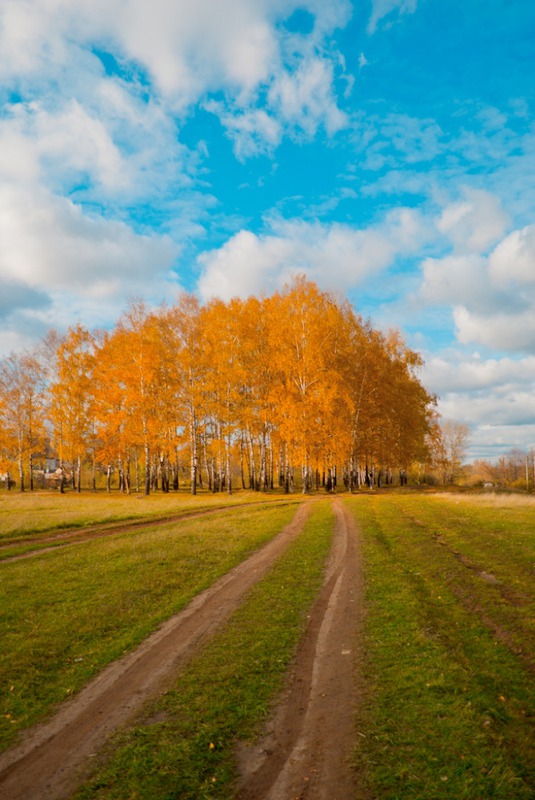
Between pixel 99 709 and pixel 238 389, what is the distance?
123 ft

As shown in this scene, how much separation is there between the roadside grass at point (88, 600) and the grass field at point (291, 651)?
43 mm

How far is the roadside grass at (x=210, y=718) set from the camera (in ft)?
16.1

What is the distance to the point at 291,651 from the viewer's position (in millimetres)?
8133

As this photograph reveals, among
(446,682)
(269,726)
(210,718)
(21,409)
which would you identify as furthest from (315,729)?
(21,409)

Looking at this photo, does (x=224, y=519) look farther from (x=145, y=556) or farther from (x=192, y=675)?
(x=192, y=675)

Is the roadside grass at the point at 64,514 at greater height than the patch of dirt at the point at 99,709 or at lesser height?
lesser

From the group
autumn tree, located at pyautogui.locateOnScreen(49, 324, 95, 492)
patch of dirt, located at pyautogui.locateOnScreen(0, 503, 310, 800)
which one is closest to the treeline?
autumn tree, located at pyautogui.locateOnScreen(49, 324, 95, 492)

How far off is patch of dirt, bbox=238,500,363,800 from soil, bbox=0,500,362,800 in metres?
0.01

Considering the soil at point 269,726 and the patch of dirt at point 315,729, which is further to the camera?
the soil at point 269,726

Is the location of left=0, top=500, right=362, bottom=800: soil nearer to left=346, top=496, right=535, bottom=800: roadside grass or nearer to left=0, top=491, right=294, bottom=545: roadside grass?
left=346, top=496, right=535, bottom=800: roadside grass

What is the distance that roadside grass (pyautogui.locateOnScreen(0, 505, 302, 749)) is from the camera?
24.2 feet

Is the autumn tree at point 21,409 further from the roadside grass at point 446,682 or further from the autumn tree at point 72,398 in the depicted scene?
the roadside grass at point 446,682

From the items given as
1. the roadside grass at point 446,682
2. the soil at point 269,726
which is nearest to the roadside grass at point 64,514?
the soil at point 269,726

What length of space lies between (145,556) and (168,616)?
5.92 metres
